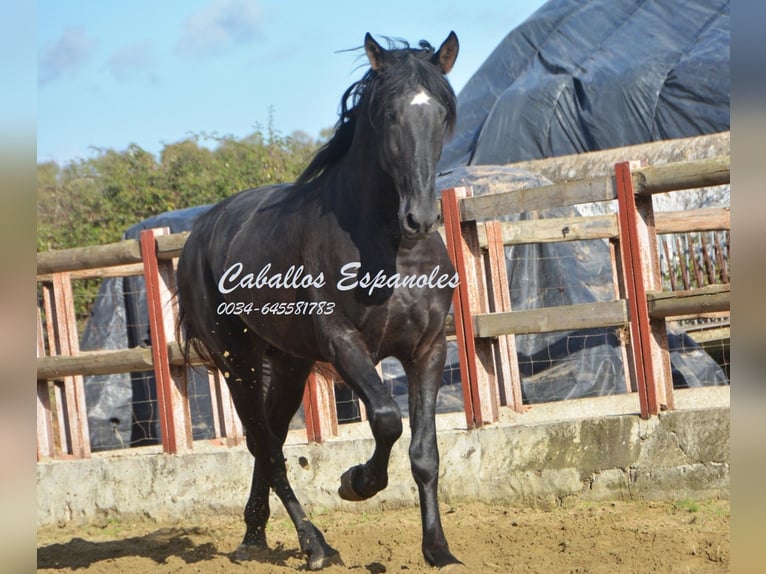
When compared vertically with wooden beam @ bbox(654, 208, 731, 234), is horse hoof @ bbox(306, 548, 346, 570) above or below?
below

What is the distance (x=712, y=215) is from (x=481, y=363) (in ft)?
10.5

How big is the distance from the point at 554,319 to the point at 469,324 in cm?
61

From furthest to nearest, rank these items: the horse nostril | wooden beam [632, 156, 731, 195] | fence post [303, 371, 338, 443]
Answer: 1. fence post [303, 371, 338, 443]
2. wooden beam [632, 156, 731, 195]
3. the horse nostril

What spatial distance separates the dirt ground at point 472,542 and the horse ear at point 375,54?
2.35 metres

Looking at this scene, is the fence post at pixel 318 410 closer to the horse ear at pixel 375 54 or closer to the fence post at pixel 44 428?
the fence post at pixel 44 428

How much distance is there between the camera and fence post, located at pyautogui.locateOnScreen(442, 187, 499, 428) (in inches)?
241

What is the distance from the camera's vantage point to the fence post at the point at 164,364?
684 cm

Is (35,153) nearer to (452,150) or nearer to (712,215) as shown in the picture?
(712,215)

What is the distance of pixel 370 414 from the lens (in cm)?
400

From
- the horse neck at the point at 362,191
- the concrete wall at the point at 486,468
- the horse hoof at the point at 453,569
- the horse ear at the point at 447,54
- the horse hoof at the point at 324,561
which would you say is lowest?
the horse hoof at the point at 324,561

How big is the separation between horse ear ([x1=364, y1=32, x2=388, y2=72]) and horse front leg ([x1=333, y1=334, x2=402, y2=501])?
1292 mm

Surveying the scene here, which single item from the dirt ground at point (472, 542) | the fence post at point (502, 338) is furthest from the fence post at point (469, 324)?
the dirt ground at point (472, 542)

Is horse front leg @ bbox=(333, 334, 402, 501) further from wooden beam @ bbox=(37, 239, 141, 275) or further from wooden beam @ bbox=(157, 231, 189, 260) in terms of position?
wooden beam @ bbox=(37, 239, 141, 275)

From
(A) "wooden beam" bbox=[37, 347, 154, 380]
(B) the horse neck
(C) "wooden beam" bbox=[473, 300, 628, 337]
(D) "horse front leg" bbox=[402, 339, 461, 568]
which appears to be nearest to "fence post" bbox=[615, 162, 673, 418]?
(C) "wooden beam" bbox=[473, 300, 628, 337]
